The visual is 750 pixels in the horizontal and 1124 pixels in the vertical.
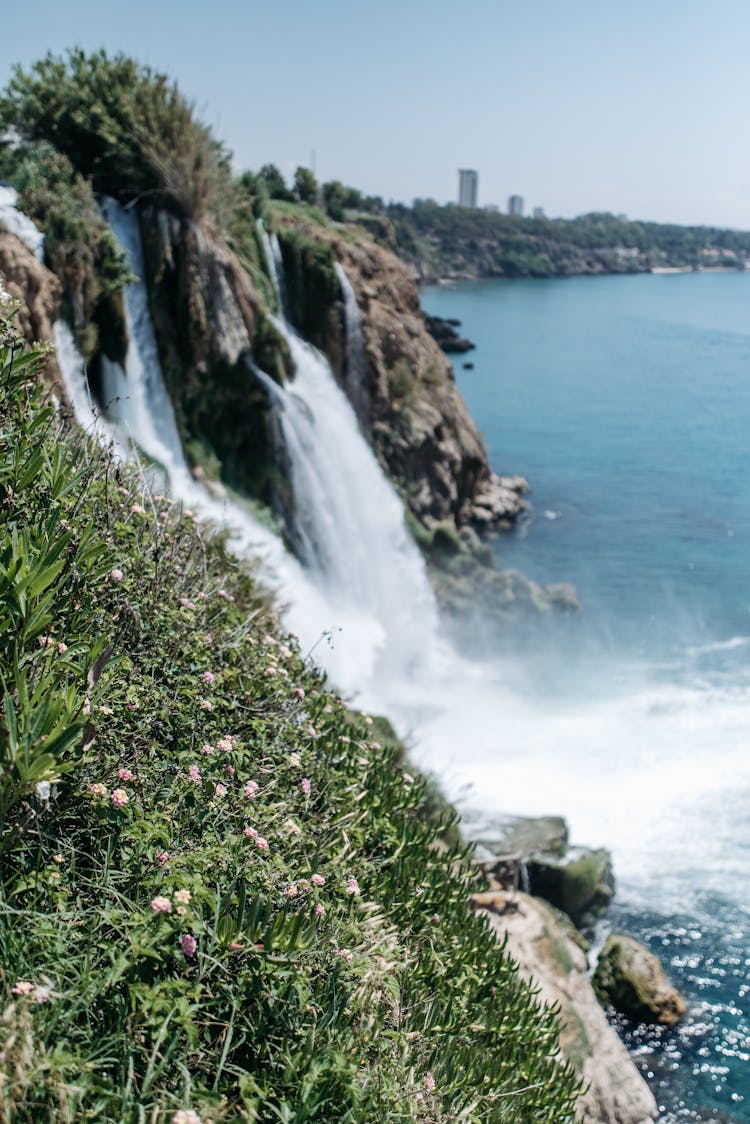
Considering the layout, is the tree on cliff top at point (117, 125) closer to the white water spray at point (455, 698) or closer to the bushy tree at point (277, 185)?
the white water spray at point (455, 698)

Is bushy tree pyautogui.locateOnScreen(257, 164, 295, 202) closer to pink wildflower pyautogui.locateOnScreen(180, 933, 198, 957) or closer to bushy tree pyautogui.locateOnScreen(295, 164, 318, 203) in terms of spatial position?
bushy tree pyautogui.locateOnScreen(295, 164, 318, 203)

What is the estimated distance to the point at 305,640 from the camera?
13031 mm

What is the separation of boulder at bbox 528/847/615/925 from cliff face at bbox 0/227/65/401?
8473mm

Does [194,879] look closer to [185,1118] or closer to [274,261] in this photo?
[185,1118]

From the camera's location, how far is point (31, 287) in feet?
Result: 37.8

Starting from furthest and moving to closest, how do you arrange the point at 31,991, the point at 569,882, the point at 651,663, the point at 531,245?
Result: the point at 531,245, the point at 651,663, the point at 569,882, the point at 31,991

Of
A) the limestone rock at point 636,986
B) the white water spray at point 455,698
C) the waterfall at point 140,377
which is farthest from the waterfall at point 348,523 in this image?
the limestone rock at point 636,986

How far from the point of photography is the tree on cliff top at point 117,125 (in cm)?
1464

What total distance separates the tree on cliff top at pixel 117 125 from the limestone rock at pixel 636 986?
12.7m

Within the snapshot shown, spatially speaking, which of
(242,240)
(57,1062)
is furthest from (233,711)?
(242,240)

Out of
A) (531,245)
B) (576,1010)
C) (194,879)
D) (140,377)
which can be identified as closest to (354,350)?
(140,377)

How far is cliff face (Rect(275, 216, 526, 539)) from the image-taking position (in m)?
21.2

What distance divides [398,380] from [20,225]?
13.5 meters

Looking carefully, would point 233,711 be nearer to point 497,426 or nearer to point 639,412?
point 497,426
